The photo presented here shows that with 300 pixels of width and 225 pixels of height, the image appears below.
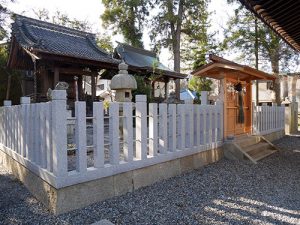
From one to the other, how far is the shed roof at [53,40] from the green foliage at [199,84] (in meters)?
8.05

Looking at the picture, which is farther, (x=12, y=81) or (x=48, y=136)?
(x=12, y=81)

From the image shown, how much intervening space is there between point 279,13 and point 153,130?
2653 millimetres

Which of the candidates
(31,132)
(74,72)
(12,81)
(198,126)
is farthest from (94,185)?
(12,81)

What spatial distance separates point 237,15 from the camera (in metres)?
17.2

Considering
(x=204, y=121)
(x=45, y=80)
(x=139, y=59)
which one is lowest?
(x=204, y=121)

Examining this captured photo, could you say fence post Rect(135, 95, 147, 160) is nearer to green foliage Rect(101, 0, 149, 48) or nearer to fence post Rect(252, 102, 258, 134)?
fence post Rect(252, 102, 258, 134)

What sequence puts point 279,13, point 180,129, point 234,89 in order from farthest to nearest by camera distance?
point 234,89 < point 180,129 < point 279,13

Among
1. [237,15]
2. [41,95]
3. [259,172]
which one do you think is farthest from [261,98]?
[259,172]

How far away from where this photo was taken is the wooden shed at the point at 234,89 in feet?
23.5

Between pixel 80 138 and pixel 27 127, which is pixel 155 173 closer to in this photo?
pixel 80 138

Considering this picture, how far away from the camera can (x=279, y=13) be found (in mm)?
3752

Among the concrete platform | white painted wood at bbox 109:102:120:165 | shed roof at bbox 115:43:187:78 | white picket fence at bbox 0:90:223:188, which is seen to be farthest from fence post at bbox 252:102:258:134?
shed roof at bbox 115:43:187:78

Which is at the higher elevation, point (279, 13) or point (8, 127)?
point (279, 13)

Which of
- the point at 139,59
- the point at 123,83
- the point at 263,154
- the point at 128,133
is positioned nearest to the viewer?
the point at 128,133
